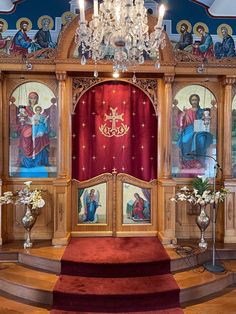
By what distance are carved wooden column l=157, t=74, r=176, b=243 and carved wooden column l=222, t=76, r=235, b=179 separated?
91cm

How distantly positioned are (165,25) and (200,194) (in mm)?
2762

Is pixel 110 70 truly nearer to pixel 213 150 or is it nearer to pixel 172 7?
pixel 172 7

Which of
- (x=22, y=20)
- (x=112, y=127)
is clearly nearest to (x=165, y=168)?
(x=112, y=127)

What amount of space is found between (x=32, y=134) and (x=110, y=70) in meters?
1.64

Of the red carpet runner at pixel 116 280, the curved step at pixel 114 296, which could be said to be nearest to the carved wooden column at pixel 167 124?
the red carpet runner at pixel 116 280

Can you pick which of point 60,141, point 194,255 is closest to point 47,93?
point 60,141

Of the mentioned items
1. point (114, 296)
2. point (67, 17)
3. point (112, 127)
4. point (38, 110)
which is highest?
point (67, 17)

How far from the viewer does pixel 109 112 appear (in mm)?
5496

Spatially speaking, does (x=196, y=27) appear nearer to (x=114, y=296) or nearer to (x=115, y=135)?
(x=115, y=135)

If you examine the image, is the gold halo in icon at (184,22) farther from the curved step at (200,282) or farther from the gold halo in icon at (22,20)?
the curved step at (200,282)

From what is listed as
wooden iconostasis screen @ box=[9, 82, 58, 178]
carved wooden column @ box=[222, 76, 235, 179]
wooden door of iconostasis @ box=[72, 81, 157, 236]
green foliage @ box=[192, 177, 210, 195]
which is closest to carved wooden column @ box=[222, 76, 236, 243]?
carved wooden column @ box=[222, 76, 235, 179]

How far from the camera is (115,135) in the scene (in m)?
5.51

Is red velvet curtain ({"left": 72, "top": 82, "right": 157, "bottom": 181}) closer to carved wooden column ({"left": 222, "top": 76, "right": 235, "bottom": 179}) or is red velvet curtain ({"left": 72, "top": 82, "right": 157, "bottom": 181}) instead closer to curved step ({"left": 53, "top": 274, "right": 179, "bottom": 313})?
carved wooden column ({"left": 222, "top": 76, "right": 235, "bottom": 179})

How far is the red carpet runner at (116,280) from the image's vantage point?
374 centimetres
